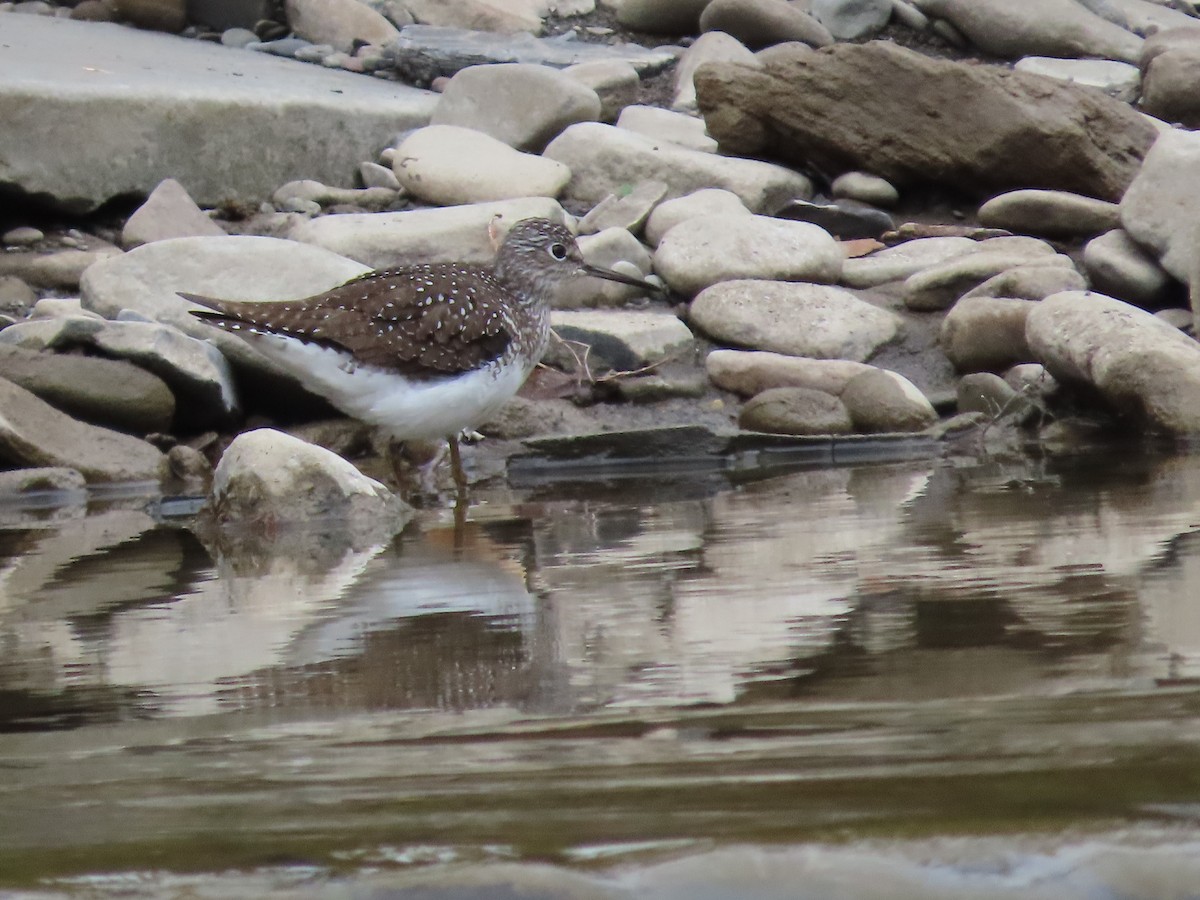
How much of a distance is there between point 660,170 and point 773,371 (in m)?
2.34

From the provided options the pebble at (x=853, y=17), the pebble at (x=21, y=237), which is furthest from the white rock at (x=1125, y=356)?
the pebble at (x=853, y=17)

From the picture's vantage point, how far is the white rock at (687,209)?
31.1ft

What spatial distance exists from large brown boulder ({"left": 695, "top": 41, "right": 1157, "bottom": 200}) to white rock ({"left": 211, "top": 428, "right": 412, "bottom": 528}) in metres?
5.10

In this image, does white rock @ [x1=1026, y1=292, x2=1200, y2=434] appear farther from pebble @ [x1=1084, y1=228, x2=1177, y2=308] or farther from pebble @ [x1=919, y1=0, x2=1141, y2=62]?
pebble @ [x1=919, y1=0, x2=1141, y2=62]

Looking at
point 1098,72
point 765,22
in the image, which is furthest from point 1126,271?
point 765,22

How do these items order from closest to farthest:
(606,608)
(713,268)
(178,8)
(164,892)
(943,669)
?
(164,892) → (943,669) → (606,608) → (713,268) → (178,8)

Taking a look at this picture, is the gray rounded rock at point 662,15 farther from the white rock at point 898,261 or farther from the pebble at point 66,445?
the pebble at point 66,445

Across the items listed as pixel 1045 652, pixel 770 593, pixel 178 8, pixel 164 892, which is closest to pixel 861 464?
pixel 770 593

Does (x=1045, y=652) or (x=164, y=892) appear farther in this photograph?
(x=1045, y=652)

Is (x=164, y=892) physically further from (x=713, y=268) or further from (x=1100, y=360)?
(x=713, y=268)

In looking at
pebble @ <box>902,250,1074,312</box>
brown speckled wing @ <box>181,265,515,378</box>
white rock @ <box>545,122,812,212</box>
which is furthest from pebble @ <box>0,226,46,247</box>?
pebble @ <box>902,250,1074,312</box>

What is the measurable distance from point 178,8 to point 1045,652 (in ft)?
36.4

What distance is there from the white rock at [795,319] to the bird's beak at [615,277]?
271 mm

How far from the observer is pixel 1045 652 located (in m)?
2.94
